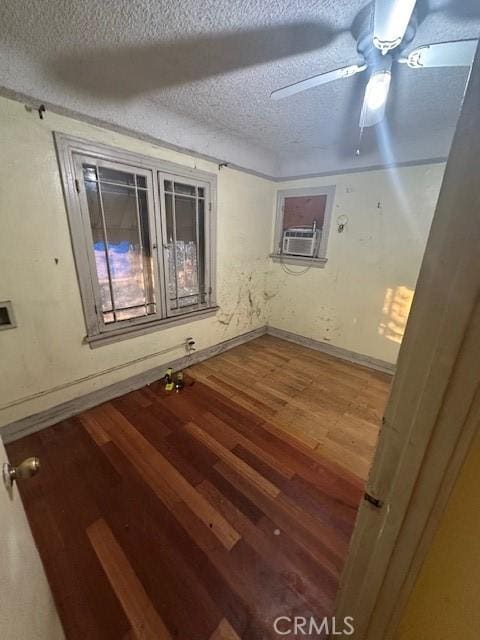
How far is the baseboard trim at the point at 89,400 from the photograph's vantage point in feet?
5.40

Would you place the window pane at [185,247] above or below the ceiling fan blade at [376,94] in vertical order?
below

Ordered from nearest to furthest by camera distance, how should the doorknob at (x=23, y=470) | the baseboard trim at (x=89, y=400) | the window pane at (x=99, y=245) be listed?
the doorknob at (x=23, y=470)
the baseboard trim at (x=89, y=400)
the window pane at (x=99, y=245)

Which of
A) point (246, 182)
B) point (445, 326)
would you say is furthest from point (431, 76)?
point (445, 326)

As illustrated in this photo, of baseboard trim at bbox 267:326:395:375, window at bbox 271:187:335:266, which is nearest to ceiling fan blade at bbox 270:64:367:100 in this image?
window at bbox 271:187:335:266

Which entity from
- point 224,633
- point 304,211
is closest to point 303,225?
point 304,211

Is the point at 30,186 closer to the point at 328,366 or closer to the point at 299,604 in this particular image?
the point at 299,604

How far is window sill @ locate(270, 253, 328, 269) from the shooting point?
2965 mm

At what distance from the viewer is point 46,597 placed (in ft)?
2.25

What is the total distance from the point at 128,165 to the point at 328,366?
2740 millimetres

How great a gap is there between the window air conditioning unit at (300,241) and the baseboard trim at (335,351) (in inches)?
43.7

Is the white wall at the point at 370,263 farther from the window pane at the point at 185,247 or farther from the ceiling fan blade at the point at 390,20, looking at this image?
the ceiling fan blade at the point at 390,20

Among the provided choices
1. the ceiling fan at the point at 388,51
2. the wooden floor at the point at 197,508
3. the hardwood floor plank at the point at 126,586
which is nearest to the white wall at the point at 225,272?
the wooden floor at the point at 197,508

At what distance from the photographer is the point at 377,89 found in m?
1.19

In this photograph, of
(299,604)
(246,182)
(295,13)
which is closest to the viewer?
(299,604)
